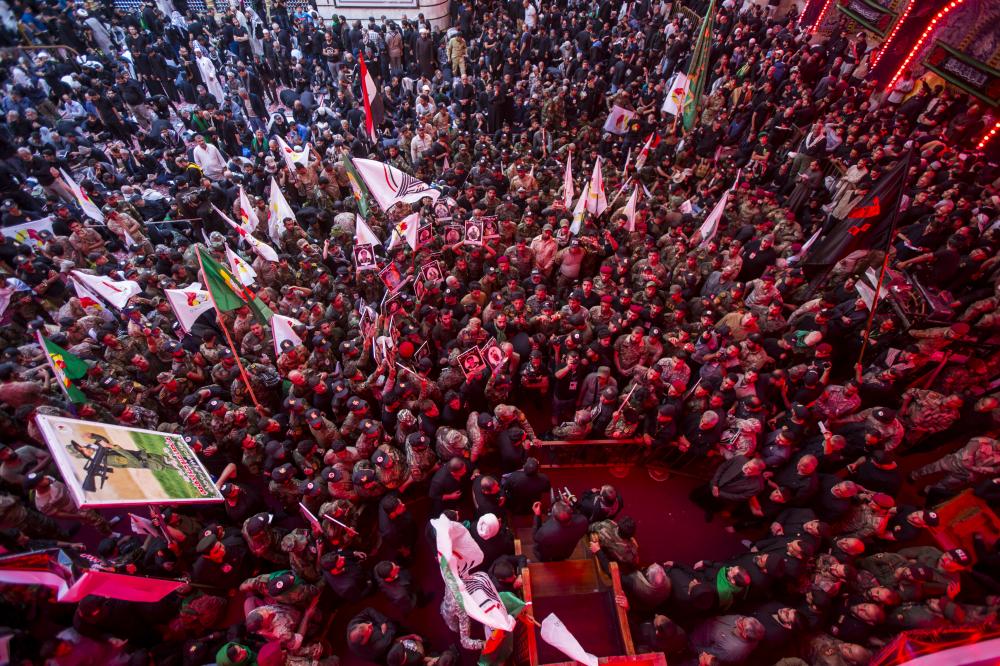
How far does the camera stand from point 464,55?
19.1 meters

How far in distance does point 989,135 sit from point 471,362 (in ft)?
58.2

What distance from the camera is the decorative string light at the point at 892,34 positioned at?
15.8 meters

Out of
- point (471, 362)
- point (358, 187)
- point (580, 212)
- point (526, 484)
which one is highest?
point (580, 212)

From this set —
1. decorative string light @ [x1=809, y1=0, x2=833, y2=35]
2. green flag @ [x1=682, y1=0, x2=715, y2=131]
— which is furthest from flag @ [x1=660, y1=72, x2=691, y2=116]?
decorative string light @ [x1=809, y1=0, x2=833, y2=35]

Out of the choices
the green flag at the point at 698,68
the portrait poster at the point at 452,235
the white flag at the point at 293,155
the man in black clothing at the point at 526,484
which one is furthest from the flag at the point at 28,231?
the green flag at the point at 698,68

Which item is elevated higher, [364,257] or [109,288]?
[364,257]

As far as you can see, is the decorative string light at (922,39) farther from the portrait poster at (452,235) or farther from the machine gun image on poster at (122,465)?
the machine gun image on poster at (122,465)

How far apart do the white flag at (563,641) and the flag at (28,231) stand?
12.4 metres

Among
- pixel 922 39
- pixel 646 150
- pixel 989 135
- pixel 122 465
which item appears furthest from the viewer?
pixel 922 39

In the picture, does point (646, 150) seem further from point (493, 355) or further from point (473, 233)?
point (493, 355)

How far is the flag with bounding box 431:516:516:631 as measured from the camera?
12.2 ft

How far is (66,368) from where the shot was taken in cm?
626

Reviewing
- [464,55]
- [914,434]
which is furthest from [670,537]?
[464,55]

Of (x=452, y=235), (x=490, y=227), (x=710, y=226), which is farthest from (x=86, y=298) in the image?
(x=710, y=226)
